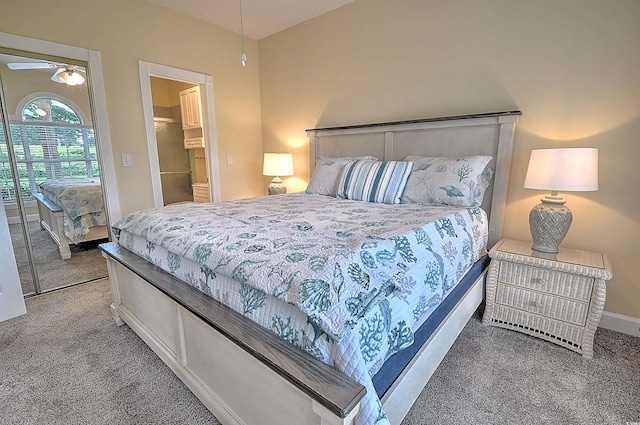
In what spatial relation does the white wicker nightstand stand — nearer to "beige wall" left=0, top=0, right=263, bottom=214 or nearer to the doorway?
"beige wall" left=0, top=0, right=263, bottom=214

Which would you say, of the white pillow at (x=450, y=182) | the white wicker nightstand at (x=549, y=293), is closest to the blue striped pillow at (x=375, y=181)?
the white pillow at (x=450, y=182)

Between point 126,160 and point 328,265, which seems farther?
point 126,160

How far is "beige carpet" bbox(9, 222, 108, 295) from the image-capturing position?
2.38 m

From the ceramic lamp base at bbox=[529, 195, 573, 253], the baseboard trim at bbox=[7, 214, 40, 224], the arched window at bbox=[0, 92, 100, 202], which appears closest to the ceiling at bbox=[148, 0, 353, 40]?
the arched window at bbox=[0, 92, 100, 202]

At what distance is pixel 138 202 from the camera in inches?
116

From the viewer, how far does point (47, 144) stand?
2465 millimetres

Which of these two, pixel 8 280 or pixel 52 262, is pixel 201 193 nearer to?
pixel 52 262

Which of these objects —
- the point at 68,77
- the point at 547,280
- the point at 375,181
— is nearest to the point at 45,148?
the point at 68,77

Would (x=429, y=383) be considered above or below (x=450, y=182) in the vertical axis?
below

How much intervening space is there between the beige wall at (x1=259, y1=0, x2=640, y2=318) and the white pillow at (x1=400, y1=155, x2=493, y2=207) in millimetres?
361

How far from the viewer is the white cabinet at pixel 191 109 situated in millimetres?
3775

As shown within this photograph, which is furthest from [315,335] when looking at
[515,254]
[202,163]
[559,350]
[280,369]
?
[202,163]

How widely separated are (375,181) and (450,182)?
0.54 m

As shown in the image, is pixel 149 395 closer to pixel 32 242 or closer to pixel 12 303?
pixel 12 303
